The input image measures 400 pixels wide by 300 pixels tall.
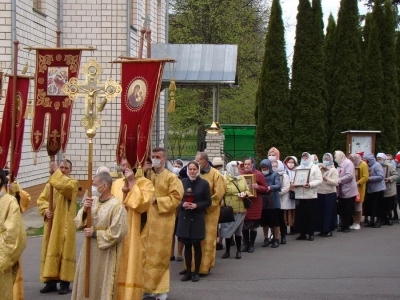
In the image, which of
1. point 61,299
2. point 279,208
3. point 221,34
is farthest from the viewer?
point 221,34

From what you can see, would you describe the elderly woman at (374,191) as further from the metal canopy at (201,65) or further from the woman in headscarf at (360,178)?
the metal canopy at (201,65)

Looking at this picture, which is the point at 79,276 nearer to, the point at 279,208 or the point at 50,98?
the point at 50,98

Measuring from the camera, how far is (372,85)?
26.6 meters

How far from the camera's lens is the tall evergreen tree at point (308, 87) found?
25672 millimetres

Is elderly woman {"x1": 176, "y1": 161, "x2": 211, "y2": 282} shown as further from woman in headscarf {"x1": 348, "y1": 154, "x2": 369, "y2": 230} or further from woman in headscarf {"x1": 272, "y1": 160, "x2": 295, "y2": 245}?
woman in headscarf {"x1": 348, "y1": 154, "x2": 369, "y2": 230}

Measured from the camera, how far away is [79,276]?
9000 millimetres

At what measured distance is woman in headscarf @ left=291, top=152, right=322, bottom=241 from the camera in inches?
644

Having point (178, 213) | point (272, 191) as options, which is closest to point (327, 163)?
point (272, 191)

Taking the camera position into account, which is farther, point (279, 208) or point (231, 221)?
point (279, 208)

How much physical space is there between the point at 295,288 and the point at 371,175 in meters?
7.53

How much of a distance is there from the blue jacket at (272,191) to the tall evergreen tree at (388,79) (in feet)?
38.8

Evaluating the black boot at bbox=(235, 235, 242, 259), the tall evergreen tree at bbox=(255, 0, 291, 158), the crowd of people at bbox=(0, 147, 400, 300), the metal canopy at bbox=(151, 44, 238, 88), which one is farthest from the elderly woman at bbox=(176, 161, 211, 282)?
the tall evergreen tree at bbox=(255, 0, 291, 158)

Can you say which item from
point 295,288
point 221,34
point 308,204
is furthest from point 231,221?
point 221,34

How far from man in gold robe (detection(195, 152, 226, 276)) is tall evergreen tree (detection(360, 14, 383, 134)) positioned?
1451 cm
